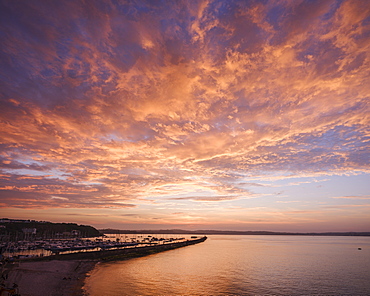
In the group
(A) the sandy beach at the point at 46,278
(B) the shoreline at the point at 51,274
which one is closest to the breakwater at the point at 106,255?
(B) the shoreline at the point at 51,274

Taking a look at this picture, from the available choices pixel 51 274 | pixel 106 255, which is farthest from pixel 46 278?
pixel 106 255

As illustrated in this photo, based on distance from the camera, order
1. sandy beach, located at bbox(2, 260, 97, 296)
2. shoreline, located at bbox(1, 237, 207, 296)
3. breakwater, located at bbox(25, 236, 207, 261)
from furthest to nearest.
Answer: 1. breakwater, located at bbox(25, 236, 207, 261)
2. shoreline, located at bbox(1, 237, 207, 296)
3. sandy beach, located at bbox(2, 260, 97, 296)

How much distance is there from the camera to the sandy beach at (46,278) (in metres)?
33.4

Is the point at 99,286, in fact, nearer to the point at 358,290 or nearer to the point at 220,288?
the point at 220,288

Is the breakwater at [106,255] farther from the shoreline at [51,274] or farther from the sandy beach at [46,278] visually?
the sandy beach at [46,278]

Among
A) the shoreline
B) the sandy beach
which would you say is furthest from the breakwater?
the sandy beach

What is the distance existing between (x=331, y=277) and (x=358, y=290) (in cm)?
1199

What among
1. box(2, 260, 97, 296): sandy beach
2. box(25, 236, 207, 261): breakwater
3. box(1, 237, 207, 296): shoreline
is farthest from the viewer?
box(25, 236, 207, 261): breakwater

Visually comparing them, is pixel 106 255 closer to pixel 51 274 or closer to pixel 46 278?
pixel 51 274

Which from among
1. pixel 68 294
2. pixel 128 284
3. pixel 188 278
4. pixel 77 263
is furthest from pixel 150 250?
pixel 68 294

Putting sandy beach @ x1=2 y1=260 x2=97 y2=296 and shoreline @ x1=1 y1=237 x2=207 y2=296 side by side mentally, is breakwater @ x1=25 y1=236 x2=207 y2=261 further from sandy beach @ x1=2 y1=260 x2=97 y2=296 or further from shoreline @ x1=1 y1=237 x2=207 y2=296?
sandy beach @ x1=2 y1=260 x2=97 y2=296

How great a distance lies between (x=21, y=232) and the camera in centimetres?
17000

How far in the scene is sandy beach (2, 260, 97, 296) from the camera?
33.4 metres

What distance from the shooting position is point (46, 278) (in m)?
39.4
